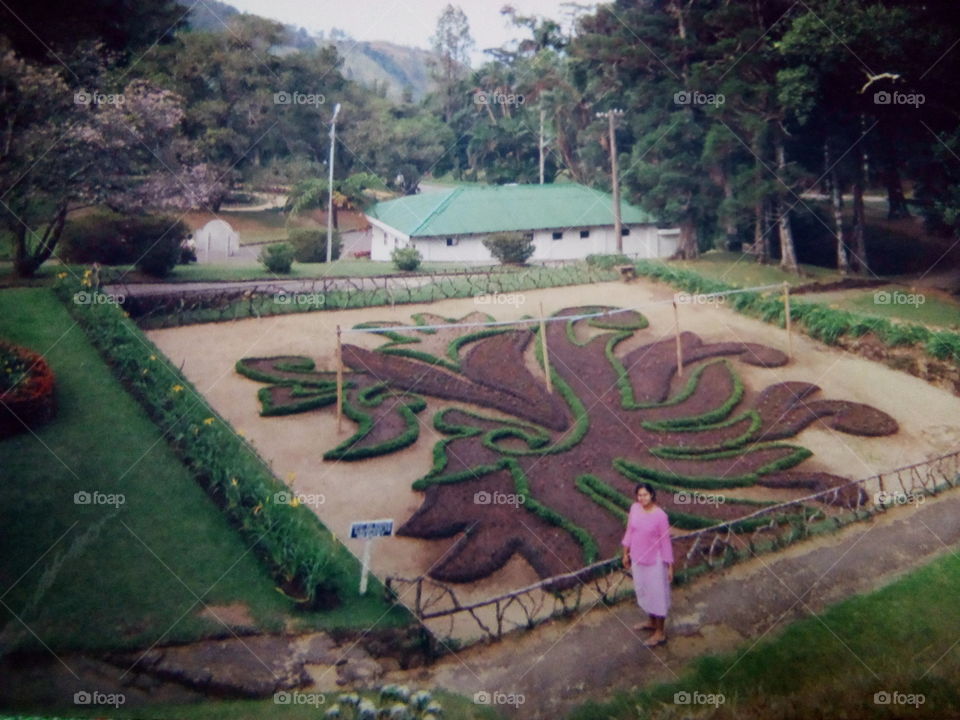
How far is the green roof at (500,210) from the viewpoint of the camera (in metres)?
11.0

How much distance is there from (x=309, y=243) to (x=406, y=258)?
2.42 metres

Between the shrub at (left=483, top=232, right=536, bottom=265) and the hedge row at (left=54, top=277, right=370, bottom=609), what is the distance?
6283 mm

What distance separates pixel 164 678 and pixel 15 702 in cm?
116

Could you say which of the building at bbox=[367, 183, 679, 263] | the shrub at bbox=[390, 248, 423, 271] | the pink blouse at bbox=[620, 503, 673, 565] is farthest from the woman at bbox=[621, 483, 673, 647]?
the shrub at bbox=[390, 248, 423, 271]

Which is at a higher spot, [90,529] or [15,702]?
[90,529]

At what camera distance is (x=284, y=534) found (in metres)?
6.90

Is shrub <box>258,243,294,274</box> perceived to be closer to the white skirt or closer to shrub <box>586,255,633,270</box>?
the white skirt

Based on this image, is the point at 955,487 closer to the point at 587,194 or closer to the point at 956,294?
the point at 956,294

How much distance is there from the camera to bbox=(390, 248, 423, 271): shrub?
11236 mm

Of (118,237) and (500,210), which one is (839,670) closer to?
(118,237)

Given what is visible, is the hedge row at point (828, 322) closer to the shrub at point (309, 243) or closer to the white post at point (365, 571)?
the shrub at point (309, 243)

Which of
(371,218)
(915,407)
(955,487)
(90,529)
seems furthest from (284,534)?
(915,407)

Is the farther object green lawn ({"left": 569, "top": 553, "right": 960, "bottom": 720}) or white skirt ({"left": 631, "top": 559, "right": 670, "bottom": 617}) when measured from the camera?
white skirt ({"left": 631, "top": 559, "right": 670, "bottom": 617})

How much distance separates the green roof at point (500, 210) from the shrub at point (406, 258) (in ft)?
0.92
